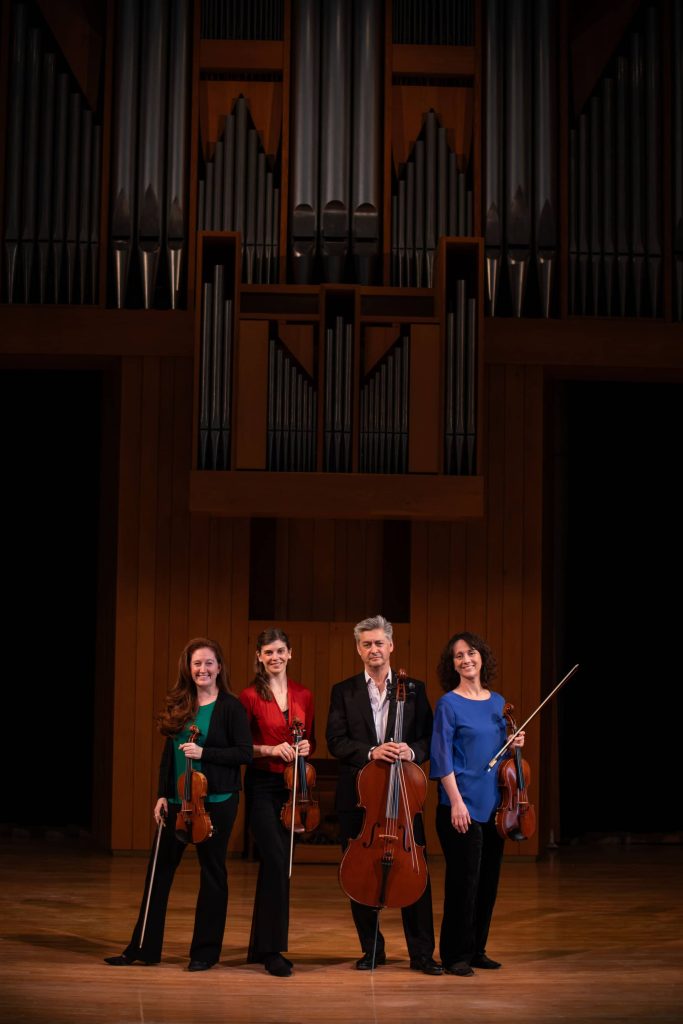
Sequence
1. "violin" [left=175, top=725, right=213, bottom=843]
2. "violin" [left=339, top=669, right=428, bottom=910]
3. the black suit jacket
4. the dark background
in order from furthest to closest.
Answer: the dark background < the black suit jacket < "violin" [left=175, top=725, right=213, bottom=843] < "violin" [left=339, top=669, right=428, bottom=910]

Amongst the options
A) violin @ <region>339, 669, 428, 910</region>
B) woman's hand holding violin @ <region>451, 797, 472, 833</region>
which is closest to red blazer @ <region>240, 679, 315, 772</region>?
violin @ <region>339, 669, 428, 910</region>

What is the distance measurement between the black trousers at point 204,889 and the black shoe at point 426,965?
0.71 metres

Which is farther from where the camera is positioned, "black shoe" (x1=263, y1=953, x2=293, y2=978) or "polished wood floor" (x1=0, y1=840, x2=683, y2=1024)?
"black shoe" (x1=263, y1=953, x2=293, y2=978)

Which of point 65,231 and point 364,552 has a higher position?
point 65,231

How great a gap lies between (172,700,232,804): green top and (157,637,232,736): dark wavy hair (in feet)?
0.07

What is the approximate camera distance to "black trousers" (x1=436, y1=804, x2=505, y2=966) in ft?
17.6

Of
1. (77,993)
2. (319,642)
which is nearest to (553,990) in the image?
(77,993)

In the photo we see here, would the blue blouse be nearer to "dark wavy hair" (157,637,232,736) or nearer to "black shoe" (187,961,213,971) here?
"dark wavy hair" (157,637,232,736)

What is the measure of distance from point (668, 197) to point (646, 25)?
1077 millimetres

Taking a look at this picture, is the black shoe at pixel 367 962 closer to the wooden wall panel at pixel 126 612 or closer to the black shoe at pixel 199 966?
the black shoe at pixel 199 966

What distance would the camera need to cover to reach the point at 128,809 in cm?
846

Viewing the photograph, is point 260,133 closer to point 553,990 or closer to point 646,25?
point 646,25

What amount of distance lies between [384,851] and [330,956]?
871 millimetres

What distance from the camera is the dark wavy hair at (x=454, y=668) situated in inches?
217
